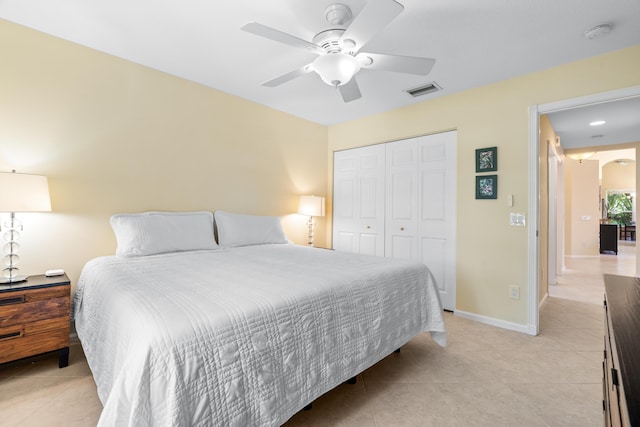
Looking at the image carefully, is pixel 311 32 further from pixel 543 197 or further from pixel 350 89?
pixel 543 197

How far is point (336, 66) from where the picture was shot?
1983 mm

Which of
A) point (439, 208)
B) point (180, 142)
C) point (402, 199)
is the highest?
point (180, 142)

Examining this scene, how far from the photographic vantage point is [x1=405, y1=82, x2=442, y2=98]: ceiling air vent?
10.2 feet

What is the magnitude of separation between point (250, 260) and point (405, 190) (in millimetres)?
2218

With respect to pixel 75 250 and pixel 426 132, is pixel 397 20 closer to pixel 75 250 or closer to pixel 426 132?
pixel 426 132

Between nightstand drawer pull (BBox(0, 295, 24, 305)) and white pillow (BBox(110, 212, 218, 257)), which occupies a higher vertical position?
white pillow (BBox(110, 212, 218, 257))

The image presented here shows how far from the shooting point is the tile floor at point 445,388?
1637mm

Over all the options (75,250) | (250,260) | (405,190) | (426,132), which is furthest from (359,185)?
(75,250)

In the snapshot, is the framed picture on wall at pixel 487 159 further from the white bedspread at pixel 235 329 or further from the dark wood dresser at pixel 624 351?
the dark wood dresser at pixel 624 351

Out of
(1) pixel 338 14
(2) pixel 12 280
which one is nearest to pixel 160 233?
(2) pixel 12 280

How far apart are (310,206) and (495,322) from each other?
2.43m

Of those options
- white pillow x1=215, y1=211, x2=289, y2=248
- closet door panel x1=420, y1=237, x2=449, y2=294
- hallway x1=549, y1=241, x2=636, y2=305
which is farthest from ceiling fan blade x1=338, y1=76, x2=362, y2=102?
hallway x1=549, y1=241, x2=636, y2=305

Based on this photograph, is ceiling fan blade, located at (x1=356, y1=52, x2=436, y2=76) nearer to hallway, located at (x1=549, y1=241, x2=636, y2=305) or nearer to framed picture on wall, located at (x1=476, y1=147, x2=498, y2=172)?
framed picture on wall, located at (x1=476, y1=147, x2=498, y2=172)

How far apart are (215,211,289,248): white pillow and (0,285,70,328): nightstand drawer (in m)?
1.30
